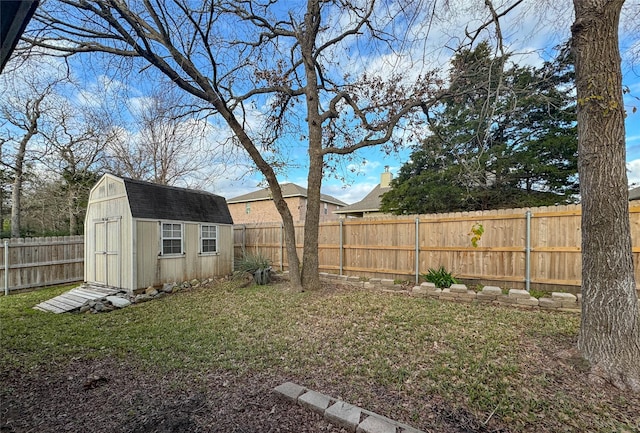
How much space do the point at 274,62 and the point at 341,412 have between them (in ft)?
26.2

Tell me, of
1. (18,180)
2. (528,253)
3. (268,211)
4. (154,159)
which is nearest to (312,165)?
(528,253)

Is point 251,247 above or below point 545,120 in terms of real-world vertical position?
below

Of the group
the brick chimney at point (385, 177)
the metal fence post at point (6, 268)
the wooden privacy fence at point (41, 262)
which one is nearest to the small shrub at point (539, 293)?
the wooden privacy fence at point (41, 262)

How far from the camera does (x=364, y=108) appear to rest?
7.80 metres

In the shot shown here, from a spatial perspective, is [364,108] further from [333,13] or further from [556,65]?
[556,65]

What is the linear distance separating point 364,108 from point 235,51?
11.6 feet

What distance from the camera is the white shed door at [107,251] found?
24.3 ft

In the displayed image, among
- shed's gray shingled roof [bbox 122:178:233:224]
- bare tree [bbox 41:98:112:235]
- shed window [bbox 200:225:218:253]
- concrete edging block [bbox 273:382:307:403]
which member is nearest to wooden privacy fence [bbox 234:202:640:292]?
shed window [bbox 200:225:218:253]

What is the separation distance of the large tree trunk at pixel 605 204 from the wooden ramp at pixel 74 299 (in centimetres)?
867

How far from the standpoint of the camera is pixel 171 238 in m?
8.10

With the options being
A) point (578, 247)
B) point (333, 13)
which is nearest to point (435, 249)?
point (578, 247)

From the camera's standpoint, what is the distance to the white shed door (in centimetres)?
742

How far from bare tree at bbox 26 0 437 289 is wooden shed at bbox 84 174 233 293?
295 centimetres

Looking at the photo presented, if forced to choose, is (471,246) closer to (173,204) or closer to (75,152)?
(173,204)
